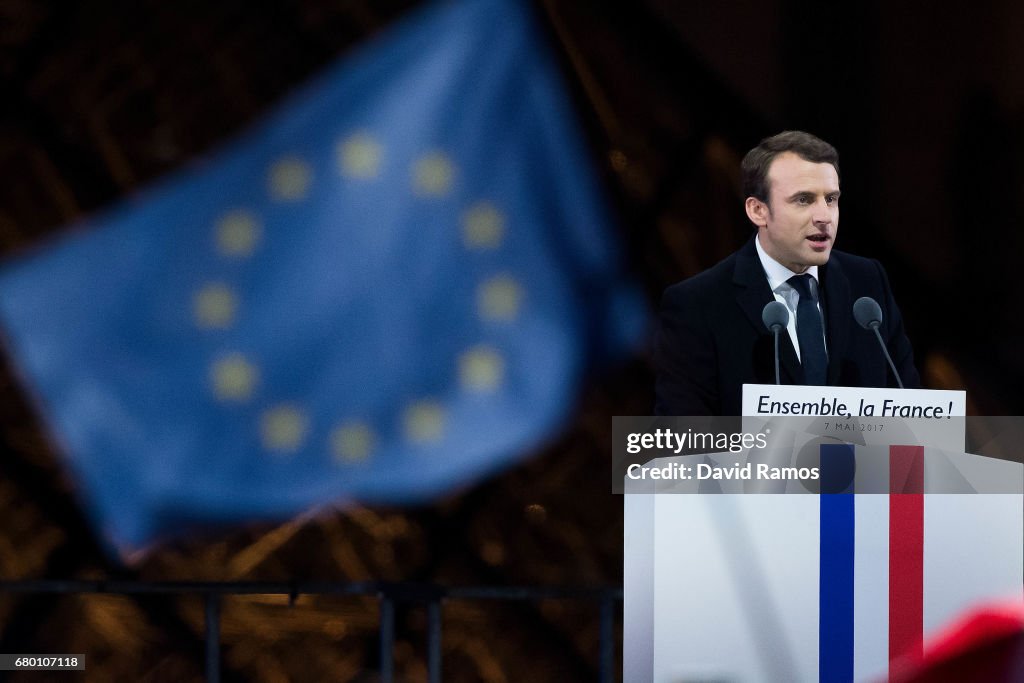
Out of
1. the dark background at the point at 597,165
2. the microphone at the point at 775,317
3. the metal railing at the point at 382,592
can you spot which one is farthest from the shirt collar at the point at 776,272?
the metal railing at the point at 382,592

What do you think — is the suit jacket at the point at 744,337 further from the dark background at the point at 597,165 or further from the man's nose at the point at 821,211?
the dark background at the point at 597,165

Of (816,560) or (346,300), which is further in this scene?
(346,300)

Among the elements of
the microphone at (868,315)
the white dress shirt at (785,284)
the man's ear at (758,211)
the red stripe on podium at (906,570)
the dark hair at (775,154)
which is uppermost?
the dark hair at (775,154)

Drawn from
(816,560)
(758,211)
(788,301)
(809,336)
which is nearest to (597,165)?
(758,211)

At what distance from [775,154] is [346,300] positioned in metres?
1.12

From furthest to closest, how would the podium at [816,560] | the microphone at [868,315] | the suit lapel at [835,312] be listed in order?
the suit lapel at [835,312] → the microphone at [868,315] → the podium at [816,560]

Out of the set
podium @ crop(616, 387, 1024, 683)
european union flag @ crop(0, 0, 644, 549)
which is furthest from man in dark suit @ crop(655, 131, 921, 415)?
podium @ crop(616, 387, 1024, 683)

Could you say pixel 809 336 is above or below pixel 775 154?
below

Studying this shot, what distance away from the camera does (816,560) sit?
5.77 feet

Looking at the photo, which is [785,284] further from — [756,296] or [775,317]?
[775,317]

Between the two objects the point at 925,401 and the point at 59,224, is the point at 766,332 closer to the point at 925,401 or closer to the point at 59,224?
the point at 925,401

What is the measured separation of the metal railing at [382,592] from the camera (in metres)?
2.67

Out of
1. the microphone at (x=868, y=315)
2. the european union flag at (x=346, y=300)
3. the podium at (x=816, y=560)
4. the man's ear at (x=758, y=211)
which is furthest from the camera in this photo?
the european union flag at (x=346, y=300)

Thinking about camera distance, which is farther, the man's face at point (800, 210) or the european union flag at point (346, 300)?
the european union flag at point (346, 300)
